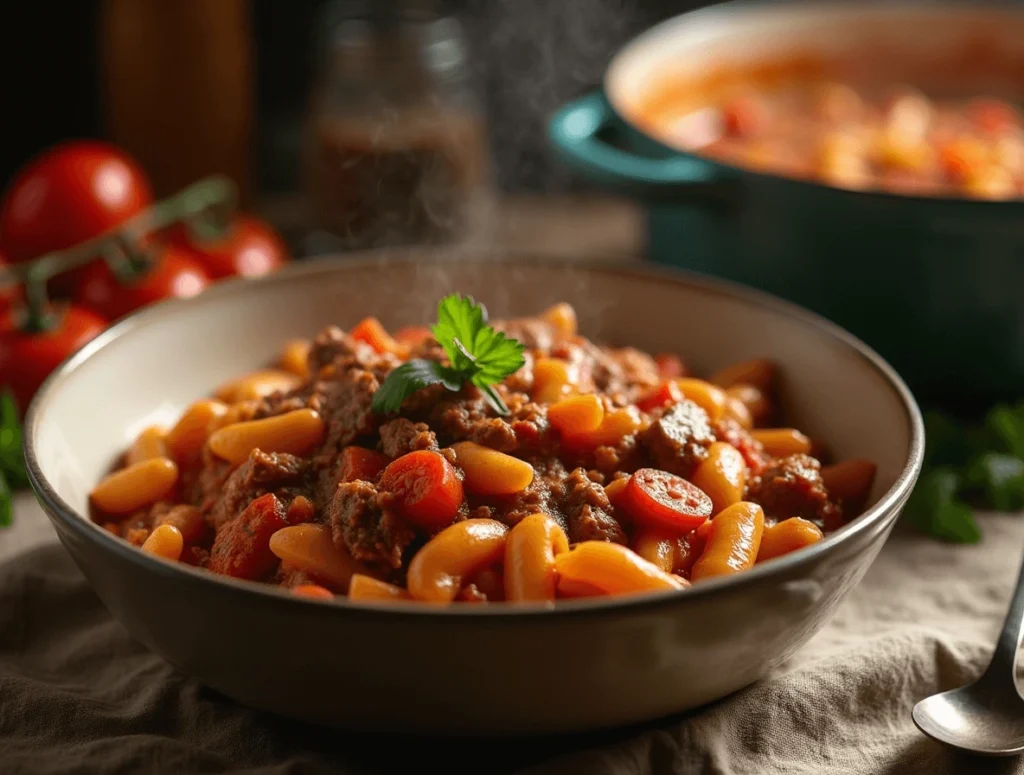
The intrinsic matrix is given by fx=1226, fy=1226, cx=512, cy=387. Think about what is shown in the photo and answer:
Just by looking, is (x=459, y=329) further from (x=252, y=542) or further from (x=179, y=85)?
(x=179, y=85)

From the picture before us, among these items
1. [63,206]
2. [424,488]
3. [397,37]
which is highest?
[397,37]

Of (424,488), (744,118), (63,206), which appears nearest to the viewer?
(424,488)

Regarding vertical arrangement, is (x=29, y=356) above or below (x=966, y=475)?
above

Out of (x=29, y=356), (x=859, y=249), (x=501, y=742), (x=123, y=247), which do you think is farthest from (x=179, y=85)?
(x=501, y=742)

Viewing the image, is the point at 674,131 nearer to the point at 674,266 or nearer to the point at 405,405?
the point at 674,266

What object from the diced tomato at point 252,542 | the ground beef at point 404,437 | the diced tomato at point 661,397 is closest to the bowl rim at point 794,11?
the diced tomato at point 661,397

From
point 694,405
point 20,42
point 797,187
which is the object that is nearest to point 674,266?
point 797,187

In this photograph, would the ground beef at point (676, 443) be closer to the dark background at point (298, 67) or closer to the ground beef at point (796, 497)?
the ground beef at point (796, 497)

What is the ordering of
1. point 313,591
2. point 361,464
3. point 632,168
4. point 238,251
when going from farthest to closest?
point 238,251, point 632,168, point 361,464, point 313,591
